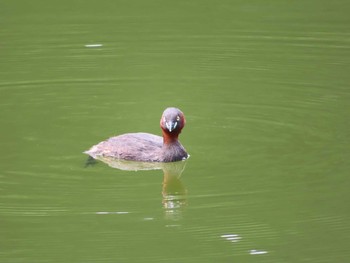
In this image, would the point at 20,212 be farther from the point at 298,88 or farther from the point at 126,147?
the point at 298,88

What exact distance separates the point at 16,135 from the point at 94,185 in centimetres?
185

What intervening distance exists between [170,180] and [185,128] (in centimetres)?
170

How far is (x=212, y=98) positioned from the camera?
521 inches

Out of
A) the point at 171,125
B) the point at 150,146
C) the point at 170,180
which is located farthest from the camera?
the point at 150,146

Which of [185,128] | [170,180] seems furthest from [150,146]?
[185,128]

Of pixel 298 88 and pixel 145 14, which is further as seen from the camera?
pixel 145 14

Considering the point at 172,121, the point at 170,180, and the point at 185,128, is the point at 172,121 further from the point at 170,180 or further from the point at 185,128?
the point at 185,128

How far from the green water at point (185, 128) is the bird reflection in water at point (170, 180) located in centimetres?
3

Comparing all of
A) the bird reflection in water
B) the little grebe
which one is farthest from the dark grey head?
the bird reflection in water

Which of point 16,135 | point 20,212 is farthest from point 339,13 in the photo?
point 20,212

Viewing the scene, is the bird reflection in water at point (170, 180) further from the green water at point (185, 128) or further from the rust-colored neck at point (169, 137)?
the rust-colored neck at point (169, 137)

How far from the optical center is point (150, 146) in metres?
11.4

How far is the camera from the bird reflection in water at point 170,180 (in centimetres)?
976

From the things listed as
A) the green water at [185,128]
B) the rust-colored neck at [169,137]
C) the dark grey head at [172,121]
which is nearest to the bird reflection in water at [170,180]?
the green water at [185,128]
